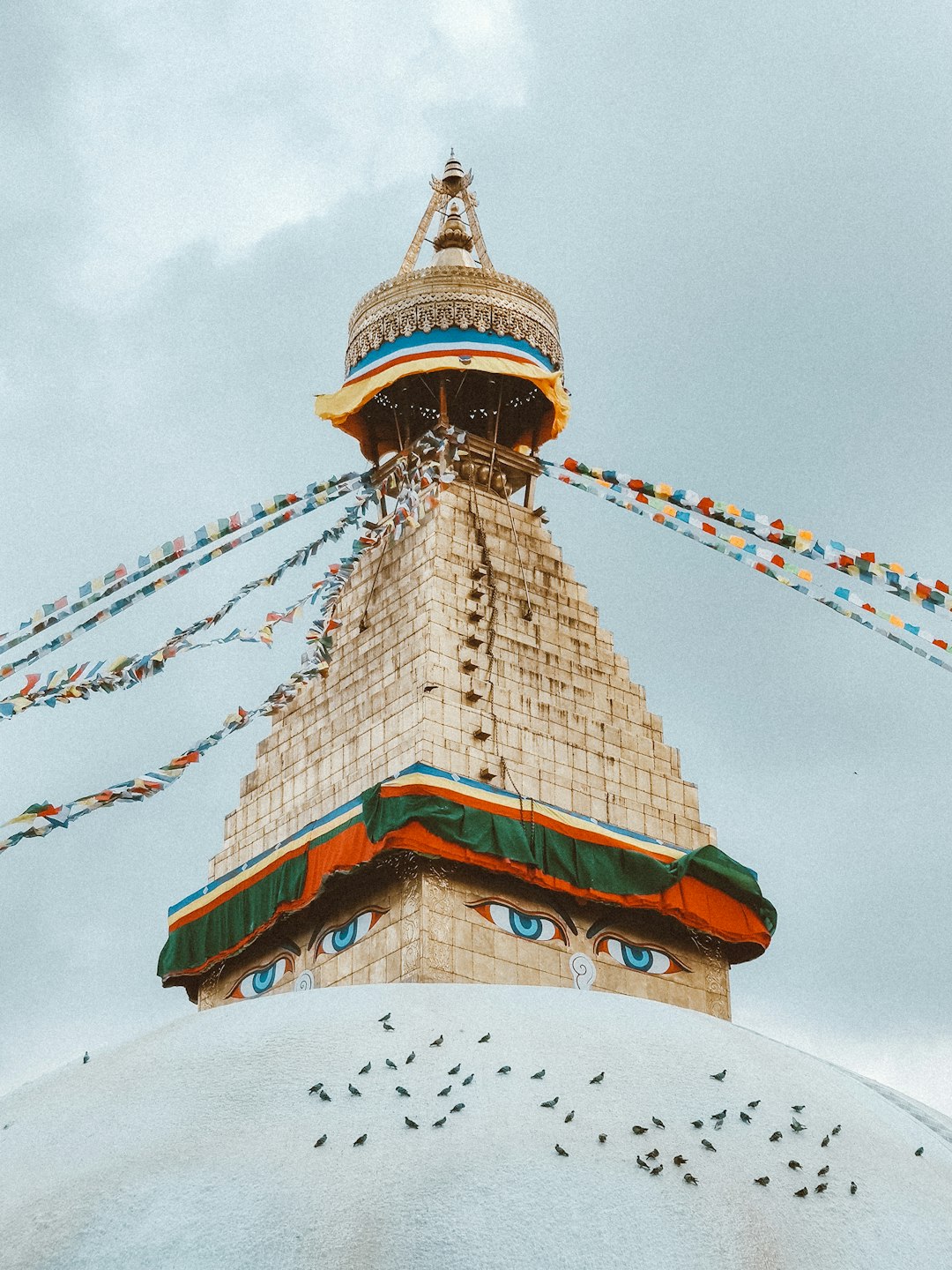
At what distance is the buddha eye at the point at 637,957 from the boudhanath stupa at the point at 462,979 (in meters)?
0.04

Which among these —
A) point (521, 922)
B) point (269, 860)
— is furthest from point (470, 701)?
point (269, 860)

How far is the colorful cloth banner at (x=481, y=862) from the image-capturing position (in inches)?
478

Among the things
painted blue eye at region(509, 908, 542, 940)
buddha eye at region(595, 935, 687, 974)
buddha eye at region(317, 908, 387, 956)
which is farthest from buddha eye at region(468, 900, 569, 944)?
buddha eye at region(317, 908, 387, 956)

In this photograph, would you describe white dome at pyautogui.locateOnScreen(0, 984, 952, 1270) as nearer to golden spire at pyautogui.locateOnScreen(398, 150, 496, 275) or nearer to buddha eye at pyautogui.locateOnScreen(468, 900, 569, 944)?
buddha eye at pyautogui.locateOnScreen(468, 900, 569, 944)

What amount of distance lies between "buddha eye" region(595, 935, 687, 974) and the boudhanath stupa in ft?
0.12

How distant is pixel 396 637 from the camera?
13922mm

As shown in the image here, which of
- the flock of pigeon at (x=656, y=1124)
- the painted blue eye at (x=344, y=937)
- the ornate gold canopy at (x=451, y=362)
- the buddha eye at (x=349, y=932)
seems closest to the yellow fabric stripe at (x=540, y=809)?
the buddha eye at (x=349, y=932)

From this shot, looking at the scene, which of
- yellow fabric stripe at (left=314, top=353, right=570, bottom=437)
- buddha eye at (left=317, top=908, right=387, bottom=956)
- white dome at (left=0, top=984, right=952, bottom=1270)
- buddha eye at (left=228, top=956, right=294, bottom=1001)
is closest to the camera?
white dome at (left=0, top=984, right=952, bottom=1270)

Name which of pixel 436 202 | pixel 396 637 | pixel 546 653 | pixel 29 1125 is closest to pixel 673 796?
pixel 546 653

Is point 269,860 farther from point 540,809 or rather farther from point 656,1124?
point 656,1124

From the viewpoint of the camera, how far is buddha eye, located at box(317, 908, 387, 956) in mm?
12492

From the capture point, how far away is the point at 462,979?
11859 millimetres

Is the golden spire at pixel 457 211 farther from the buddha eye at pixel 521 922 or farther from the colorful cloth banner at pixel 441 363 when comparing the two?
the buddha eye at pixel 521 922

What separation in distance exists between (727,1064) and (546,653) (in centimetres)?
827
